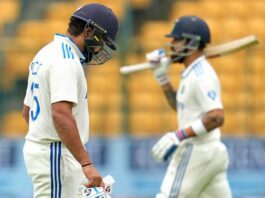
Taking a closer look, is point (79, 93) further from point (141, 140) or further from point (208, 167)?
point (141, 140)

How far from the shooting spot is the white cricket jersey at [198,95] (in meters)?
7.04

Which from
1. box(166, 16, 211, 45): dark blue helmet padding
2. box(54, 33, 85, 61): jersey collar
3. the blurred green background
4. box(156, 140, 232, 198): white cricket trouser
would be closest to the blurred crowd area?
the blurred green background

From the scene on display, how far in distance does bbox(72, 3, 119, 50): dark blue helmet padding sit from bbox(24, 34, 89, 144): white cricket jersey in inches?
6.5

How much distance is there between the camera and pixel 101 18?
534 centimetres

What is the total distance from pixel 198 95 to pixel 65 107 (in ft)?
7.35

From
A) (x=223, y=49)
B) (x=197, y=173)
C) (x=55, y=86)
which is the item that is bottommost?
(x=197, y=173)

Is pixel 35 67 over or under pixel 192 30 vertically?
under

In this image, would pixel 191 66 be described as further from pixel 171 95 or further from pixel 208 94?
pixel 171 95

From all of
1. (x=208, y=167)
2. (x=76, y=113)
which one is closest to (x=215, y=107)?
(x=208, y=167)

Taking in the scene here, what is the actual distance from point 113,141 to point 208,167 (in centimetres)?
378

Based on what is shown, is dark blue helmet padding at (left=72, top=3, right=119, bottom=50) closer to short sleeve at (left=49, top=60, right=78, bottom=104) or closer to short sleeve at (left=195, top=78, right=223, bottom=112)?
short sleeve at (left=49, top=60, right=78, bottom=104)

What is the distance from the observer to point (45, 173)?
523 centimetres

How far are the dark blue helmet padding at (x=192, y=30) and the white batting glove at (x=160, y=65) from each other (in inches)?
16.1

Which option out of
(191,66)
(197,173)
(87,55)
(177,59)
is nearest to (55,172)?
(87,55)
